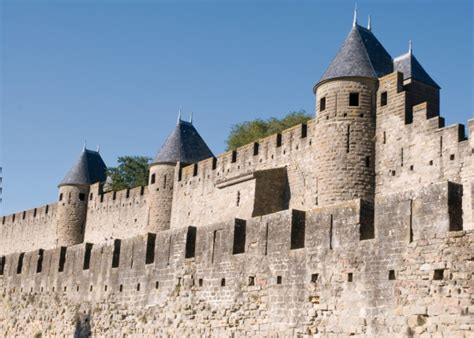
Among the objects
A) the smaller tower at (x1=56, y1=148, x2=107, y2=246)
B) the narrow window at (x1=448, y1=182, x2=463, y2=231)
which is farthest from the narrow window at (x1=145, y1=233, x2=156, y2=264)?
the smaller tower at (x1=56, y1=148, x2=107, y2=246)

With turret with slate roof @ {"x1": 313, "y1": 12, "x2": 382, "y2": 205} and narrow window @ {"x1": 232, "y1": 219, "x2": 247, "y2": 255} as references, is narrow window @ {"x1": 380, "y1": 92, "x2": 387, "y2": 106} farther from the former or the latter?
narrow window @ {"x1": 232, "y1": 219, "x2": 247, "y2": 255}

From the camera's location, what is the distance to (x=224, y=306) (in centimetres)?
1247

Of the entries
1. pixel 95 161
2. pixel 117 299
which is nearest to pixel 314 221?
pixel 117 299

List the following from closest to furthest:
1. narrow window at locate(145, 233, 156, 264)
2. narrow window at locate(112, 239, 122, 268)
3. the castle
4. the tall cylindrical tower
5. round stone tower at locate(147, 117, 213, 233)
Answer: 1. the castle
2. narrow window at locate(145, 233, 156, 264)
3. narrow window at locate(112, 239, 122, 268)
4. round stone tower at locate(147, 117, 213, 233)
5. the tall cylindrical tower

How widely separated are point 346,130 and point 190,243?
1078 centimetres

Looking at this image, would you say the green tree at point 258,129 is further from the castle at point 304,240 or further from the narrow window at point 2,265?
the narrow window at point 2,265

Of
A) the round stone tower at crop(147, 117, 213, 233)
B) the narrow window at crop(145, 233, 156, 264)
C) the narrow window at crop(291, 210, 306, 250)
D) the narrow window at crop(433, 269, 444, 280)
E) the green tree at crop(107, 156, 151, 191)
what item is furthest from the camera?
the green tree at crop(107, 156, 151, 191)

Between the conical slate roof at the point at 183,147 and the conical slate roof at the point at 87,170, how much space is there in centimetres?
748

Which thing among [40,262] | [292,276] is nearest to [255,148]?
[40,262]

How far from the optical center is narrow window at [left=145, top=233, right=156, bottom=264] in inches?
578

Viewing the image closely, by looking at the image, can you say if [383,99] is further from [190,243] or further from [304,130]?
[190,243]

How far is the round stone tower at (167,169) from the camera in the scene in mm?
32906

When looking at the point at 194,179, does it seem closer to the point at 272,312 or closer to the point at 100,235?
the point at 100,235

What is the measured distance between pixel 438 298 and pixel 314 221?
249 centimetres
